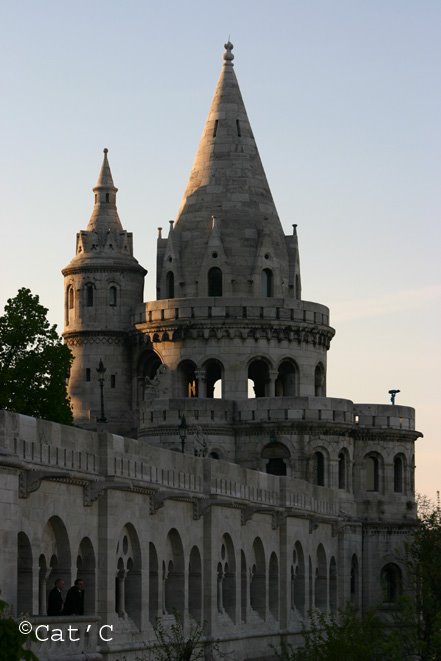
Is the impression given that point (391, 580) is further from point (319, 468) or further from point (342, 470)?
point (319, 468)

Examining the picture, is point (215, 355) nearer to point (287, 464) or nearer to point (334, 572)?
point (287, 464)

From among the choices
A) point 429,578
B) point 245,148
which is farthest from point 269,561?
point 245,148

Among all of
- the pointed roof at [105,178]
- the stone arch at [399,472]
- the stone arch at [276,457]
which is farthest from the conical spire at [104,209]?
the stone arch at [399,472]

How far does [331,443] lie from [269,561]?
69.7 ft

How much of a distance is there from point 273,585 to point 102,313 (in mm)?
30349

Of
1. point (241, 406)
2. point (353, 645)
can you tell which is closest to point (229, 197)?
point (241, 406)

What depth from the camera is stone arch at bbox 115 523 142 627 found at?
175 ft

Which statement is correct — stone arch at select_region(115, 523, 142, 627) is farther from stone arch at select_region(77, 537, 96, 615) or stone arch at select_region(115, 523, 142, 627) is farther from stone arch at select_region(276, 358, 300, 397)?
stone arch at select_region(276, 358, 300, 397)

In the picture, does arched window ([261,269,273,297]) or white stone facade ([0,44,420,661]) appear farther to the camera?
arched window ([261,269,273,297])

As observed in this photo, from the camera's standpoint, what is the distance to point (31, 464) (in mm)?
45312

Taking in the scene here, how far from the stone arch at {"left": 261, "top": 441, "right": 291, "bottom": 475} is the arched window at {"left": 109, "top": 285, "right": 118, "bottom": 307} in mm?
12342

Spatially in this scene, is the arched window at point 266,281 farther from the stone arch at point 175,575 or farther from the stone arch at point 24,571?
the stone arch at point 24,571

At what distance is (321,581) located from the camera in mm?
81938

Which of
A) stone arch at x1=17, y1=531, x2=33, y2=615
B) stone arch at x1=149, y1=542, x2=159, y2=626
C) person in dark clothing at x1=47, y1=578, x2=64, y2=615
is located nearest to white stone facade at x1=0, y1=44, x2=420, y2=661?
stone arch at x1=149, y1=542, x2=159, y2=626
